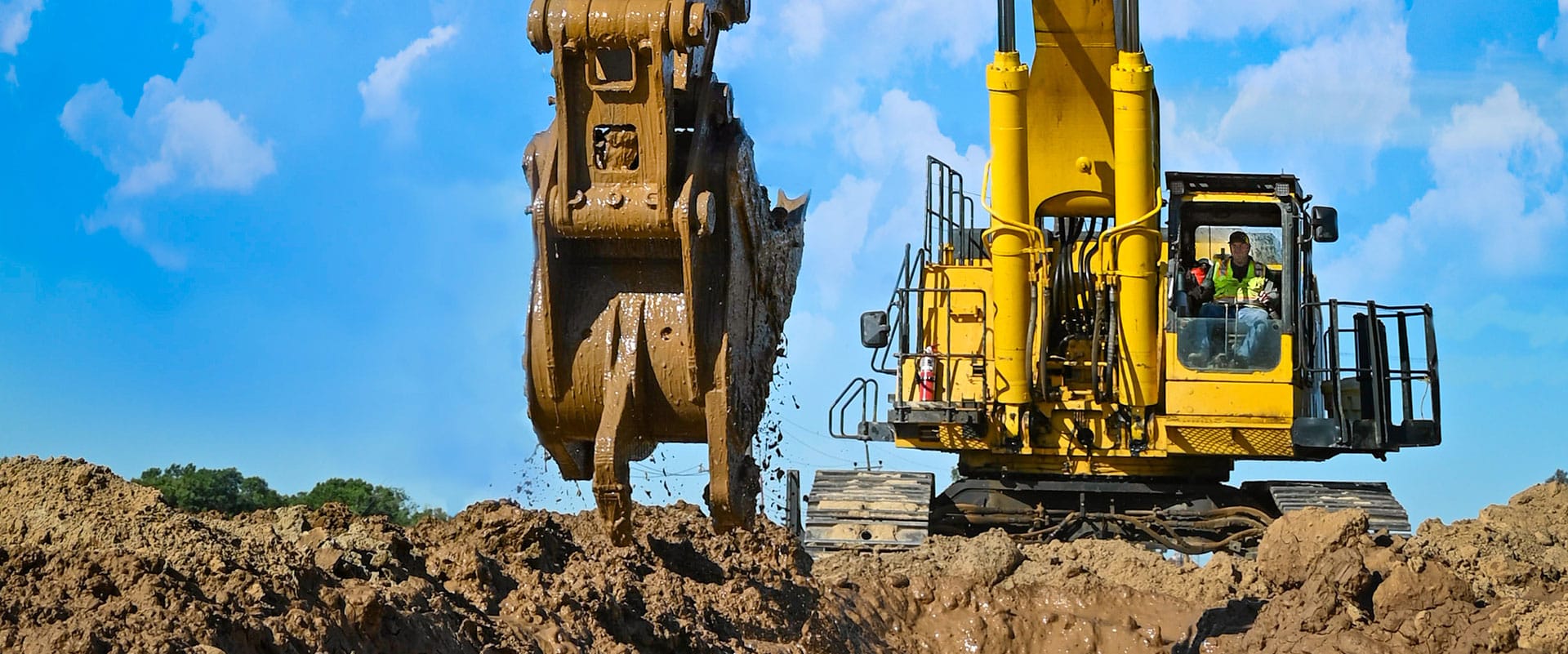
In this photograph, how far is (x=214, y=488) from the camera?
1539 cm

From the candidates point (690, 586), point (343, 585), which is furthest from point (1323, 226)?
point (343, 585)

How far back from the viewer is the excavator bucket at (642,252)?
6680 millimetres

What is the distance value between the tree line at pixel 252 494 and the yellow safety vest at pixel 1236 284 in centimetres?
574

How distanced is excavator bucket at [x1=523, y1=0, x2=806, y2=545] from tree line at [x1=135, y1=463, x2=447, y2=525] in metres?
7.69

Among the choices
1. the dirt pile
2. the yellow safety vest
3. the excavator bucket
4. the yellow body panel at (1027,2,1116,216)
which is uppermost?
the yellow body panel at (1027,2,1116,216)

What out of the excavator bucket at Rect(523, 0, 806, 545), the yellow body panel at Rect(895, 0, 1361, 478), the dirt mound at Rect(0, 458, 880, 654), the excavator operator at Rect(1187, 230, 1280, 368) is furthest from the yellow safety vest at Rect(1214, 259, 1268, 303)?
the excavator bucket at Rect(523, 0, 806, 545)

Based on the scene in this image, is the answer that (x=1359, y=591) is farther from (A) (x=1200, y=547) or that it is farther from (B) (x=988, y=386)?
(B) (x=988, y=386)

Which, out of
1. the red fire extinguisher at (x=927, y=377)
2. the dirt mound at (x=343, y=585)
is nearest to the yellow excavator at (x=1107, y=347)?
the red fire extinguisher at (x=927, y=377)

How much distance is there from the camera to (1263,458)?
12742 millimetres

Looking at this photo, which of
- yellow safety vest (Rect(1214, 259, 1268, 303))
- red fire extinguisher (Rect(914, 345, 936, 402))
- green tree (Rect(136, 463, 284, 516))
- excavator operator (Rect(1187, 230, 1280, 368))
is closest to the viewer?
excavator operator (Rect(1187, 230, 1280, 368))

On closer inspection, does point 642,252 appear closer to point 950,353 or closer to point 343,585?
point 343,585

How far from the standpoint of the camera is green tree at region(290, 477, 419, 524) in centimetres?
1597

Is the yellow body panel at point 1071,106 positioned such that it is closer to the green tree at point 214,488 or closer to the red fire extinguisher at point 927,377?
the red fire extinguisher at point 927,377

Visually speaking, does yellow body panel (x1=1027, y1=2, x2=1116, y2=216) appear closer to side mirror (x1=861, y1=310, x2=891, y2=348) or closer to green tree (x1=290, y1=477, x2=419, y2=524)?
side mirror (x1=861, y1=310, x2=891, y2=348)
